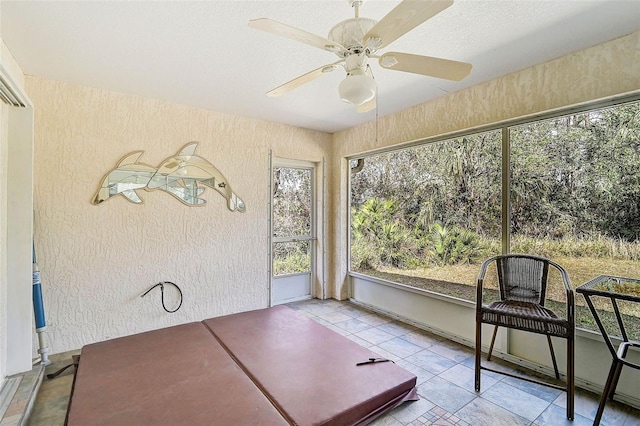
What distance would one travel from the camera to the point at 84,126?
296cm

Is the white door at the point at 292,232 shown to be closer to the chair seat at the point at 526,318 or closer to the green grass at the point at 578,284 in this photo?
the green grass at the point at 578,284

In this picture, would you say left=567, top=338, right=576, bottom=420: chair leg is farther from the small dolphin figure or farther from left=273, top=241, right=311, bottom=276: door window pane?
the small dolphin figure

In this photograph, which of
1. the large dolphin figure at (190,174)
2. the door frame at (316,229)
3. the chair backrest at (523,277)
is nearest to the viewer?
the chair backrest at (523,277)

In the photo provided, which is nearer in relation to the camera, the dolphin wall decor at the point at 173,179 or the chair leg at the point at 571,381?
the chair leg at the point at 571,381

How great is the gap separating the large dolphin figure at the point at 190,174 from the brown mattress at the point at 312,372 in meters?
1.56

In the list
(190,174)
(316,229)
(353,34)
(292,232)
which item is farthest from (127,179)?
(353,34)

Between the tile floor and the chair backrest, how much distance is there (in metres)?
0.64

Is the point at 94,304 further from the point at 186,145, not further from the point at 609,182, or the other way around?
the point at 609,182

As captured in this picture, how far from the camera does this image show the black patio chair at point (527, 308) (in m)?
1.97

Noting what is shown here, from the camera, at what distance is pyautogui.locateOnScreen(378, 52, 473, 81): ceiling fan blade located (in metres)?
1.57

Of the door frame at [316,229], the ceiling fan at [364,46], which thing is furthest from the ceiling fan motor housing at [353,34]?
the door frame at [316,229]

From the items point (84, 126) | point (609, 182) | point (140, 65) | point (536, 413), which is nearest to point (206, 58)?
point (140, 65)

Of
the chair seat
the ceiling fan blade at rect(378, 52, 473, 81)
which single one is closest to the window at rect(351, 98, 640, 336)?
the chair seat

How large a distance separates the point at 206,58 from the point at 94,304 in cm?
257
